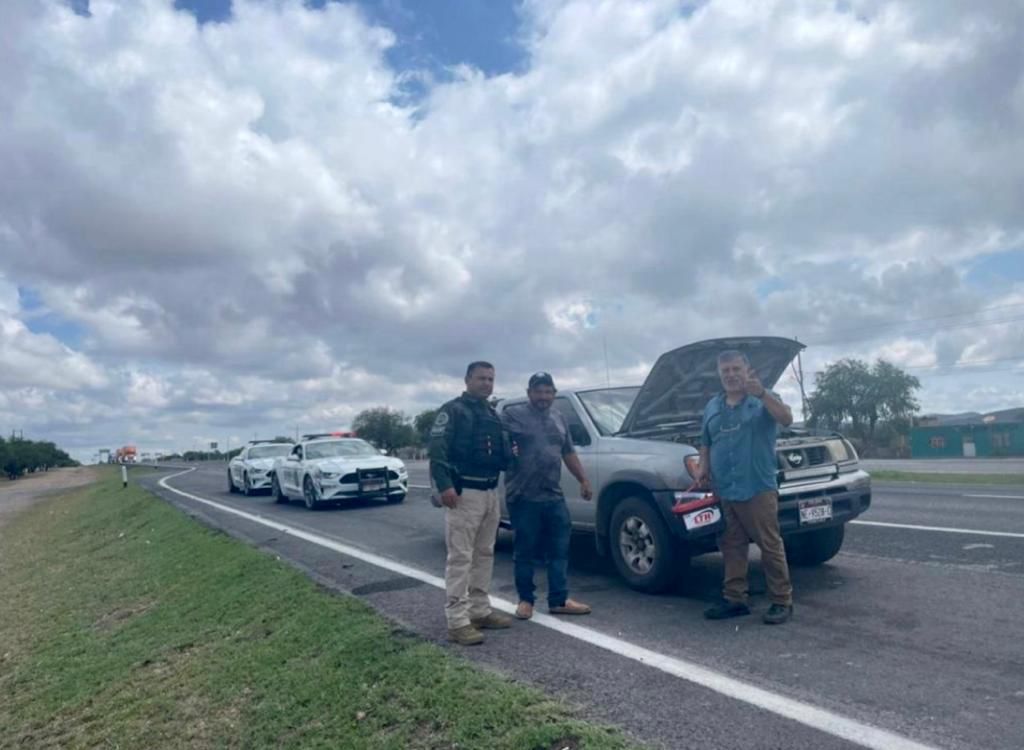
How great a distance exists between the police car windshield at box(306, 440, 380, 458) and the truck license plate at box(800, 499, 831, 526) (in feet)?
39.9

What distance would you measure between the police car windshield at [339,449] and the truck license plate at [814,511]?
479 inches

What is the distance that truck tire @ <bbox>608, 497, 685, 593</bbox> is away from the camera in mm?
6484

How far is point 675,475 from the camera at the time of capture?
647 centimetres

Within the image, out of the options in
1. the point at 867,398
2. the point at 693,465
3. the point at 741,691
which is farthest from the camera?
the point at 867,398

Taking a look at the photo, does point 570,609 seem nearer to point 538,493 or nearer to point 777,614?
point 538,493

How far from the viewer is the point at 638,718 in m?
3.93

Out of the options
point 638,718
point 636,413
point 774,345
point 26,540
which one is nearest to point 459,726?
point 638,718

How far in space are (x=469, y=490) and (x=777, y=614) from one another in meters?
2.23

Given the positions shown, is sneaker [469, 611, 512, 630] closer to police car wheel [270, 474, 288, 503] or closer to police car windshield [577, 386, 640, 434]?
police car windshield [577, 386, 640, 434]

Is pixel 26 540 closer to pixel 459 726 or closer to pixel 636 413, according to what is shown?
pixel 636 413

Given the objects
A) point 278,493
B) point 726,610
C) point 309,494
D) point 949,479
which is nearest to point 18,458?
point 278,493

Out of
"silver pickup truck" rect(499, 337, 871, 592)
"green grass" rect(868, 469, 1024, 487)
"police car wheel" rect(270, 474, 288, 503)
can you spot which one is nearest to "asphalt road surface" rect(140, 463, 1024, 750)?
"silver pickup truck" rect(499, 337, 871, 592)

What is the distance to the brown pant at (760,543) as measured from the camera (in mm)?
5645

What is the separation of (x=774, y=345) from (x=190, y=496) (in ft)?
66.9
